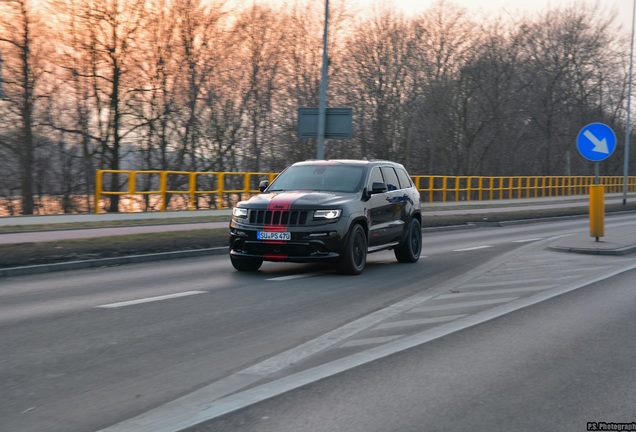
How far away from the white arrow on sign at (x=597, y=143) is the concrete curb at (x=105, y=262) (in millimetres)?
7711

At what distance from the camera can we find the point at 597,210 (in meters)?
16.7

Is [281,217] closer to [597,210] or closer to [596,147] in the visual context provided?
[597,210]

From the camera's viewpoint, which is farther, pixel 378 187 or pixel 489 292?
pixel 378 187

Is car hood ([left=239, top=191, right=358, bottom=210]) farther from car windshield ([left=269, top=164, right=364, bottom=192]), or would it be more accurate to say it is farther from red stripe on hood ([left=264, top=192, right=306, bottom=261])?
car windshield ([left=269, top=164, right=364, bottom=192])

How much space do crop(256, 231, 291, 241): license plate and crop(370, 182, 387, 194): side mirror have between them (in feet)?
6.17

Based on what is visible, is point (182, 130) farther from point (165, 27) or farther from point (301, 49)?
point (301, 49)

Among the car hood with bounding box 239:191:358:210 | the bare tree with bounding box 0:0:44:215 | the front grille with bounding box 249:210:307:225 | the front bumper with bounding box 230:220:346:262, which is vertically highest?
the bare tree with bounding box 0:0:44:215

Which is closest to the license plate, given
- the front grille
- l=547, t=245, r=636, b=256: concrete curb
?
the front grille

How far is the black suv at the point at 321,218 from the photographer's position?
39.2ft

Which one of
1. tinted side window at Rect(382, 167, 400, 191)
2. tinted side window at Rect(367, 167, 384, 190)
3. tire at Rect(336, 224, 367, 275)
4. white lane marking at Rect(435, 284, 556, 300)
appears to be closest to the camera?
white lane marking at Rect(435, 284, 556, 300)

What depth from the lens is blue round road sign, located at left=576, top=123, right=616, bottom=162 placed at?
17.0m

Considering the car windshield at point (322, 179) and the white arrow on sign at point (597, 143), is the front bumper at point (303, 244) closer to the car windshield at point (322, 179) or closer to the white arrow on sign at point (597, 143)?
the car windshield at point (322, 179)

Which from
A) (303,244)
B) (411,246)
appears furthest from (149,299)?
(411,246)

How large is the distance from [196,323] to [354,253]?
4643mm
